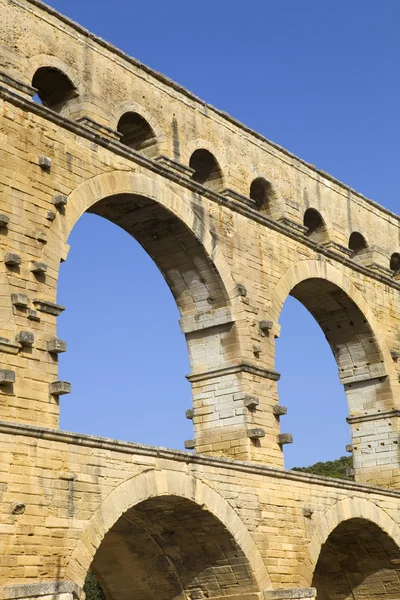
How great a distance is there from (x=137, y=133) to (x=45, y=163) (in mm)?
3522

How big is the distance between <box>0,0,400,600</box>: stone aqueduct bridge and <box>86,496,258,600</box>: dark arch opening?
Answer: 0.10 feet

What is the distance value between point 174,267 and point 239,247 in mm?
1344

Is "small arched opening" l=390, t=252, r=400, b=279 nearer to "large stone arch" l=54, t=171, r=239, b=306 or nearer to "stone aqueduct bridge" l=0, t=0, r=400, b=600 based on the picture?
"stone aqueduct bridge" l=0, t=0, r=400, b=600

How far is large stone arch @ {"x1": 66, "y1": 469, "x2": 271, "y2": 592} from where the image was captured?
520 inches

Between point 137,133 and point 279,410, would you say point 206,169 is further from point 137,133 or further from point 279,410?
point 279,410

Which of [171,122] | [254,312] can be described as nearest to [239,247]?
[254,312]

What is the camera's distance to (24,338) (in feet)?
44.1

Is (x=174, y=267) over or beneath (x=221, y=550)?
over

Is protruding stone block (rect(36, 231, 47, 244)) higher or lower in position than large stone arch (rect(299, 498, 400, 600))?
higher

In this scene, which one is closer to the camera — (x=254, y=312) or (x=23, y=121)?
(x=23, y=121)

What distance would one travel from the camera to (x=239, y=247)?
18641 mm

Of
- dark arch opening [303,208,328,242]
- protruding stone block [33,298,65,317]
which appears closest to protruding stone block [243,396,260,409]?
protruding stone block [33,298,65,317]

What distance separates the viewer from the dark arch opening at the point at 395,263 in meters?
25.4

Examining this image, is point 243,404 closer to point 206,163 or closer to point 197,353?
point 197,353
